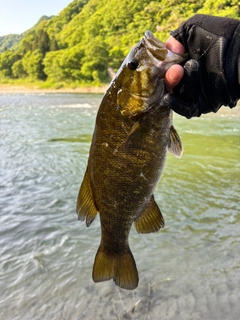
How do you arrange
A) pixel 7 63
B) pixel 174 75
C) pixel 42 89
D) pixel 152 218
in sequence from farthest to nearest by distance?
pixel 7 63
pixel 42 89
pixel 152 218
pixel 174 75

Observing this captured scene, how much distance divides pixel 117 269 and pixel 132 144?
1104 millimetres

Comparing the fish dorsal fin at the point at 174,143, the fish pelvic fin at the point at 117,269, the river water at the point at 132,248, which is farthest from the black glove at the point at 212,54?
the river water at the point at 132,248

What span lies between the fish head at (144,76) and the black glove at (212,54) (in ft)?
1.08

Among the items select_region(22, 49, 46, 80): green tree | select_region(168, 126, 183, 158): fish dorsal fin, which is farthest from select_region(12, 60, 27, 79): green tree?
select_region(168, 126, 183, 158): fish dorsal fin

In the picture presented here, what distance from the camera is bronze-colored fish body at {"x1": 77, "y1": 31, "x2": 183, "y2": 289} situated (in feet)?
6.82

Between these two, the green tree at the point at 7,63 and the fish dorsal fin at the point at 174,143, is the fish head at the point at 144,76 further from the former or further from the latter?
the green tree at the point at 7,63

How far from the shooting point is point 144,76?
2.07 meters

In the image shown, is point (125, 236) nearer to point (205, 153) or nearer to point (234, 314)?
point (234, 314)

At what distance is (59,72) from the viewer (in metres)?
79.6

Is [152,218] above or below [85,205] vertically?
below

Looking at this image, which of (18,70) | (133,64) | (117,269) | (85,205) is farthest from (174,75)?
(18,70)

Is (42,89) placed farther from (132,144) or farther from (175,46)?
(132,144)

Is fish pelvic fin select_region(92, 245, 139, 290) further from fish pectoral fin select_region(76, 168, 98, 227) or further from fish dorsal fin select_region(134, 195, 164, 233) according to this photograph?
fish pectoral fin select_region(76, 168, 98, 227)

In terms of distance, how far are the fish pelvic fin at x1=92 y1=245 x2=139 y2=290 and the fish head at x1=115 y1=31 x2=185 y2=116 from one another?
1.21 meters
